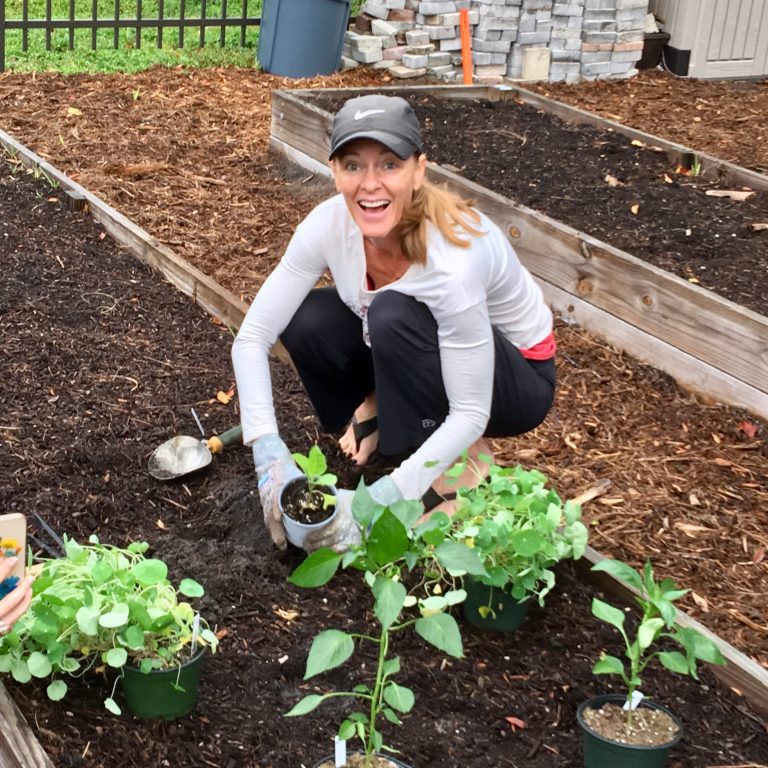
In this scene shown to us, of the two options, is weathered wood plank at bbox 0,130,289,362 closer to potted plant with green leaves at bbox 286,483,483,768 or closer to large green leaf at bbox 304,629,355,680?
potted plant with green leaves at bbox 286,483,483,768

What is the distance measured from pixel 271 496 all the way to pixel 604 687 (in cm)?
87

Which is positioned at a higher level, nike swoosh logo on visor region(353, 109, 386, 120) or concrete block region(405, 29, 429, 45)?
nike swoosh logo on visor region(353, 109, 386, 120)

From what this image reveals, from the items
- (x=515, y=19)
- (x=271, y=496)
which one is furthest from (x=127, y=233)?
(x=515, y=19)

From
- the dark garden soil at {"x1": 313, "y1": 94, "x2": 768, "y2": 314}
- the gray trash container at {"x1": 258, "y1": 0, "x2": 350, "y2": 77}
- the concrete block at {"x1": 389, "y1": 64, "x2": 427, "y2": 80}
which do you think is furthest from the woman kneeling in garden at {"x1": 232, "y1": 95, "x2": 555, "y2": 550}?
the concrete block at {"x1": 389, "y1": 64, "x2": 427, "y2": 80}

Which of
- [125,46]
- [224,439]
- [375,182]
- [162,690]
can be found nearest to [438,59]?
[125,46]

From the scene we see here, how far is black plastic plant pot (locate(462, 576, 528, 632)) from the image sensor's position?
2.61 meters

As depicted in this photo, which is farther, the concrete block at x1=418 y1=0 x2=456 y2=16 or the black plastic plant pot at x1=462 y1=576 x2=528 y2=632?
the concrete block at x1=418 y1=0 x2=456 y2=16

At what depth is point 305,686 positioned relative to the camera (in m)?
2.43

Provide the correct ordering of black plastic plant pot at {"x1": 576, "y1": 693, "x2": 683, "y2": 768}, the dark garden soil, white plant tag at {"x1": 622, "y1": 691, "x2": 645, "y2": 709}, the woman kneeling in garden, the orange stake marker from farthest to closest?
the orange stake marker < the dark garden soil < the woman kneeling in garden < white plant tag at {"x1": 622, "y1": 691, "x2": 645, "y2": 709} < black plastic plant pot at {"x1": 576, "y1": 693, "x2": 683, "y2": 768}

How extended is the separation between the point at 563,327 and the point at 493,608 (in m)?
2.04

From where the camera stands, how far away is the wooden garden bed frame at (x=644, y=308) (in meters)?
3.81

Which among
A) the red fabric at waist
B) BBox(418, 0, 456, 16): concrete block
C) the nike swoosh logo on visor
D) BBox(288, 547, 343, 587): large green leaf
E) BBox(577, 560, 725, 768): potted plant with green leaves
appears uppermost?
the nike swoosh logo on visor

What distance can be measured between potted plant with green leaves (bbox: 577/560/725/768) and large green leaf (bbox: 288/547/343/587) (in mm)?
521

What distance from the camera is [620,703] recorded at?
7.58 feet
